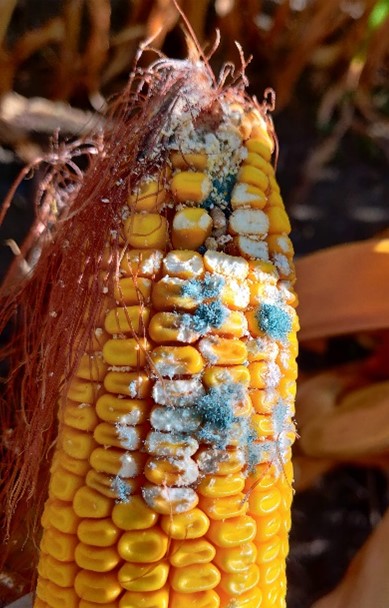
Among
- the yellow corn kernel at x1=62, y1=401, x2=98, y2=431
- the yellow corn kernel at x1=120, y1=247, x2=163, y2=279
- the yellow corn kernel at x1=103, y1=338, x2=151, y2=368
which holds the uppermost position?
the yellow corn kernel at x1=120, y1=247, x2=163, y2=279

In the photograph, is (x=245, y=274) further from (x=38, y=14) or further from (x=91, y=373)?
(x=38, y=14)

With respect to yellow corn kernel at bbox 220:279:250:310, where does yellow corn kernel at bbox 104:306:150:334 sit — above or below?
below

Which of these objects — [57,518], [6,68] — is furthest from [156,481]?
[6,68]

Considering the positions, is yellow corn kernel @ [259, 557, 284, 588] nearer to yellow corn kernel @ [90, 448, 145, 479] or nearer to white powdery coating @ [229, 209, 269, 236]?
yellow corn kernel @ [90, 448, 145, 479]

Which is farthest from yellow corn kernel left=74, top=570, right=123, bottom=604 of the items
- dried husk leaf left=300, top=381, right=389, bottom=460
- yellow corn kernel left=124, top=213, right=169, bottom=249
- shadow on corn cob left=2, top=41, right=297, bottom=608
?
dried husk leaf left=300, top=381, right=389, bottom=460

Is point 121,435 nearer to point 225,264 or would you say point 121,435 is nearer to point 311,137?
point 225,264

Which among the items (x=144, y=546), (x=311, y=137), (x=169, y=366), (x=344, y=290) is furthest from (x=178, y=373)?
(x=311, y=137)

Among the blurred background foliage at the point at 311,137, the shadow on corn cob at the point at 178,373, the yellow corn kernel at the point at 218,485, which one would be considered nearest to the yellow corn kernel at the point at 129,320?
the shadow on corn cob at the point at 178,373
